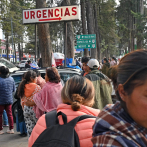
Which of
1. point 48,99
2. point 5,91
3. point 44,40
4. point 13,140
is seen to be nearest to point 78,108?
point 48,99

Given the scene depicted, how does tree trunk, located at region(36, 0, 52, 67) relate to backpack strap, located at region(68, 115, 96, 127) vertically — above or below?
above

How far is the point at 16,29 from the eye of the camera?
39.7 m

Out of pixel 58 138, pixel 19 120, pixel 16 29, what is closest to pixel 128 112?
pixel 58 138

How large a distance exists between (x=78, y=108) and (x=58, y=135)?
0.39 metres

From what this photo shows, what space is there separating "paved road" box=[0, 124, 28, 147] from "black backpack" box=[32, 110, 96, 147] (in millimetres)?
3997

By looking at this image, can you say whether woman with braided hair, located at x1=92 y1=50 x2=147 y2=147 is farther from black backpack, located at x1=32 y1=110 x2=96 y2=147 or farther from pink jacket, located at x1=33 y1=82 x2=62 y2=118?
pink jacket, located at x1=33 y1=82 x2=62 y2=118

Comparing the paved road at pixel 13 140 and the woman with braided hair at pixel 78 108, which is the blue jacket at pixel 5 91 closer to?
the paved road at pixel 13 140

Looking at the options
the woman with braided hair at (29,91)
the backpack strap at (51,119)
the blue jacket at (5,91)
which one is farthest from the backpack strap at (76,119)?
the blue jacket at (5,91)

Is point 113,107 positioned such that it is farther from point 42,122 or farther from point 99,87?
point 99,87

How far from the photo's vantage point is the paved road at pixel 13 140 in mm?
5652

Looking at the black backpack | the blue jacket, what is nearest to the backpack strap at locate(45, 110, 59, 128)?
the black backpack

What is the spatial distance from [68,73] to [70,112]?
16.9 feet

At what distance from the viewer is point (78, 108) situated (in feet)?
7.01

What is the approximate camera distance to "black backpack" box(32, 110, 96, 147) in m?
1.80
